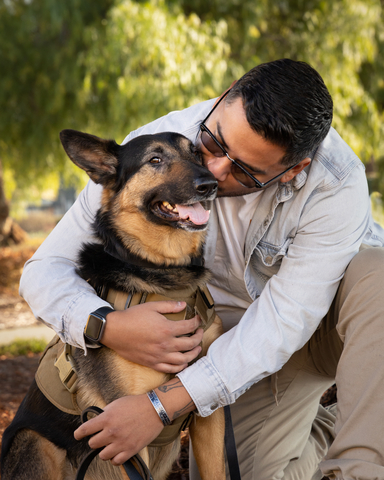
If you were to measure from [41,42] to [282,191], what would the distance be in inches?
286

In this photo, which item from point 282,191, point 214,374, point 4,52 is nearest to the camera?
point 214,374

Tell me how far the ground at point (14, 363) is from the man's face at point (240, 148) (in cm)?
184

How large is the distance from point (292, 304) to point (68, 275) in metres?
1.01

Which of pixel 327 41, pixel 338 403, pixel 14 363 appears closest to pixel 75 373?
pixel 338 403

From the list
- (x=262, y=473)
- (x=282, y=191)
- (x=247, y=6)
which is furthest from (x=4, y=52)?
(x=262, y=473)

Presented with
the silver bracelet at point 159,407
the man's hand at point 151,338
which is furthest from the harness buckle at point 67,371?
the silver bracelet at point 159,407

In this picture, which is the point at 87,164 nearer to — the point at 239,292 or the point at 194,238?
the point at 194,238

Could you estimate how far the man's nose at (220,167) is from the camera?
209 centimetres

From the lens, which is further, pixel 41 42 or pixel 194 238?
pixel 41 42

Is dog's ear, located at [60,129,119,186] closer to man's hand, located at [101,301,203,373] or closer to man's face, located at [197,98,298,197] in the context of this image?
man's face, located at [197,98,298,197]

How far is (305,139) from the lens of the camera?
1990mm

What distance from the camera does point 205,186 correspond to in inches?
79.6

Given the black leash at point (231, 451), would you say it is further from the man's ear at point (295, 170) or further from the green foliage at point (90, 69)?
the green foliage at point (90, 69)

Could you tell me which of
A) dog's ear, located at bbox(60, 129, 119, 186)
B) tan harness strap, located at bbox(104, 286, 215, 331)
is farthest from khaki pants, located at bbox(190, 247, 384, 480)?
dog's ear, located at bbox(60, 129, 119, 186)
